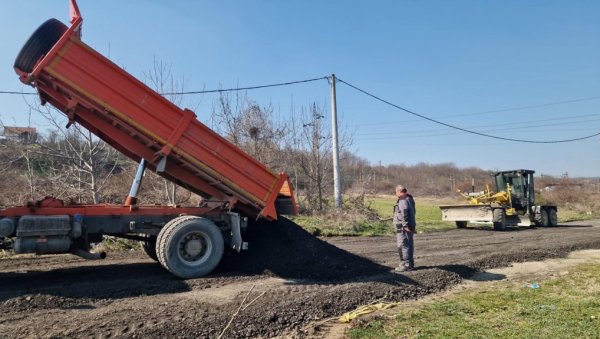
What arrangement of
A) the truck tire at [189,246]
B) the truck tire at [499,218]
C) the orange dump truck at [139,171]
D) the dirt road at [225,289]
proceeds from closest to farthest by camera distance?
the dirt road at [225,289], the orange dump truck at [139,171], the truck tire at [189,246], the truck tire at [499,218]

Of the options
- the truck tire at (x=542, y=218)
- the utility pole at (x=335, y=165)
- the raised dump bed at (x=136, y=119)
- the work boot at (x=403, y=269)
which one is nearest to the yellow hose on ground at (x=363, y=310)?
the work boot at (x=403, y=269)

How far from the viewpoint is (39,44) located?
649 cm

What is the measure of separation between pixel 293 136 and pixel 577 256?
44.1 feet

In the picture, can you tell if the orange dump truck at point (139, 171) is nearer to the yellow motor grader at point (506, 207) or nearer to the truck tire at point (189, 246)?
the truck tire at point (189, 246)

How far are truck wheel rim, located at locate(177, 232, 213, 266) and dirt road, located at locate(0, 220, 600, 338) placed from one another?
34cm

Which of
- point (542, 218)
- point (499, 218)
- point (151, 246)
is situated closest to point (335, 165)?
point (499, 218)

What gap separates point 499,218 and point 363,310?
1413 cm

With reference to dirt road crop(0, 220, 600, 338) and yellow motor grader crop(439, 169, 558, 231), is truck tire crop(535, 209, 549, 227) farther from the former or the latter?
dirt road crop(0, 220, 600, 338)

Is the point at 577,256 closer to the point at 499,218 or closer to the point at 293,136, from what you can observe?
the point at 499,218

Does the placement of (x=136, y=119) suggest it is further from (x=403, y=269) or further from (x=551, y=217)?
(x=551, y=217)

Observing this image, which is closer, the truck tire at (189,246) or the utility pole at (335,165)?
the truck tire at (189,246)

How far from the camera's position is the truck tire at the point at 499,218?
18016 mm

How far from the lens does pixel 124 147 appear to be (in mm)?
7199

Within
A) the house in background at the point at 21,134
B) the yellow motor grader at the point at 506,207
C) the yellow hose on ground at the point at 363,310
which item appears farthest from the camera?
the yellow motor grader at the point at 506,207
